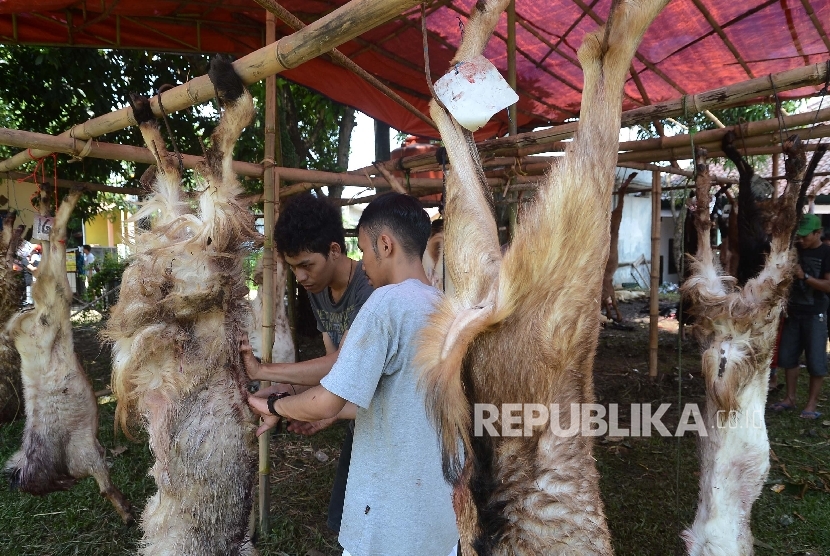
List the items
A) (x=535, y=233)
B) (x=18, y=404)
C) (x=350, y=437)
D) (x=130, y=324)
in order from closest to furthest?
(x=535, y=233), (x=130, y=324), (x=350, y=437), (x=18, y=404)

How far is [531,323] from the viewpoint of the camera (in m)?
1.20

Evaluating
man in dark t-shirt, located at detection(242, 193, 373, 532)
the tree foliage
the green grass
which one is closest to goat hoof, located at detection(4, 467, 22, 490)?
the green grass

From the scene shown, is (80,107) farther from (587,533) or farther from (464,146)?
(587,533)

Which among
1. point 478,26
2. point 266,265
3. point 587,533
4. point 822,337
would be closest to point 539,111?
point 822,337

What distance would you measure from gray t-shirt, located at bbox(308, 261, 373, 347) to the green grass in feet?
5.47

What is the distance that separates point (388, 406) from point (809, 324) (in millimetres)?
6173

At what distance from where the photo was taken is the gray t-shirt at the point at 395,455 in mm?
1728

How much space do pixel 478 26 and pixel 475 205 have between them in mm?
466

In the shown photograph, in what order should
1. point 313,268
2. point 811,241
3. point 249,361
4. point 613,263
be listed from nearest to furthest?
point 249,361 < point 313,268 < point 811,241 < point 613,263

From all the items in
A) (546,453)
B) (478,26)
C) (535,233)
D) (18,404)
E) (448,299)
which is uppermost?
(478,26)

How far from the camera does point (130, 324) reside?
193 cm

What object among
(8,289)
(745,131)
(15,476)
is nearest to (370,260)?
(745,131)

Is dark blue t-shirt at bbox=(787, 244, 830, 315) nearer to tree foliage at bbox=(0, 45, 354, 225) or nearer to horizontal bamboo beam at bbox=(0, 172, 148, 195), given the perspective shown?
tree foliage at bbox=(0, 45, 354, 225)

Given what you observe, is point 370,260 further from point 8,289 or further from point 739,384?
point 8,289
